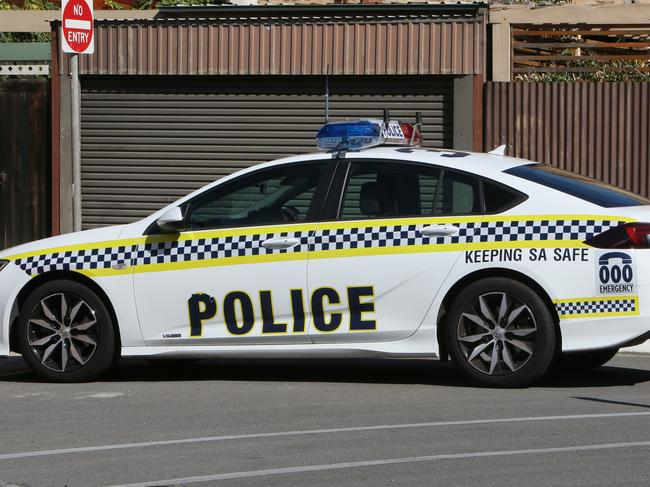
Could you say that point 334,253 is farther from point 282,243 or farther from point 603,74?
point 603,74

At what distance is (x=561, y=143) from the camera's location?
1534 cm

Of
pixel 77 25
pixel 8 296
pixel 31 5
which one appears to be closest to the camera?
pixel 8 296

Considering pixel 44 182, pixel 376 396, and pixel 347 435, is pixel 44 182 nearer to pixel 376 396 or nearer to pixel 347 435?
pixel 376 396

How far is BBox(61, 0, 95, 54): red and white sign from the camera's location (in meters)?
10.5

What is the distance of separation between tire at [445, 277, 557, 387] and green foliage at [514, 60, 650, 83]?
8.19 metres

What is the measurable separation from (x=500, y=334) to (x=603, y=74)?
27.8 feet

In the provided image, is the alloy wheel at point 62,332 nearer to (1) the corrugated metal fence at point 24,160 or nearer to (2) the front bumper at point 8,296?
(2) the front bumper at point 8,296

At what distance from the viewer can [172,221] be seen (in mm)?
8367

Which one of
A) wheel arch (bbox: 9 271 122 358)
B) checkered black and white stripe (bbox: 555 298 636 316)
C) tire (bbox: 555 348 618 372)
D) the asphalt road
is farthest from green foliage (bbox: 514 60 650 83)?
wheel arch (bbox: 9 271 122 358)

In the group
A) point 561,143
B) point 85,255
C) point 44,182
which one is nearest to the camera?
point 85,255

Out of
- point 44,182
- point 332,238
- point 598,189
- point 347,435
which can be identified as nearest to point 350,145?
point 332,238

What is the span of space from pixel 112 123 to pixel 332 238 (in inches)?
339

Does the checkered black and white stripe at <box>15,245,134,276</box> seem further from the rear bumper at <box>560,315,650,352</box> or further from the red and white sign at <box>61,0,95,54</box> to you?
the rear bumper at <box>560,315,650,352</box>

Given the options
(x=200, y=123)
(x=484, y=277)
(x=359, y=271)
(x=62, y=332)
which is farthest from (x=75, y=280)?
(x=200, y=123)
